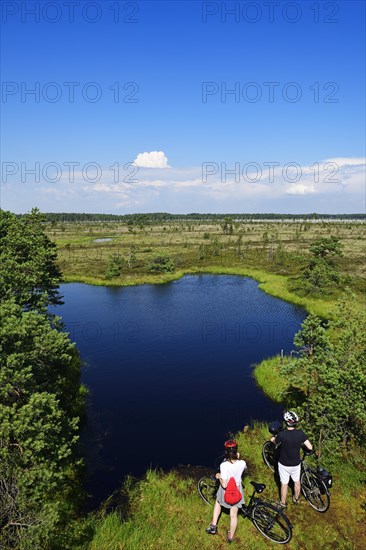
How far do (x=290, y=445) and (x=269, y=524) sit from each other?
265cm

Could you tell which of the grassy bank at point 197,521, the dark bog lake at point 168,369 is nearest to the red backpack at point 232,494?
the grassy bank at point 197,521

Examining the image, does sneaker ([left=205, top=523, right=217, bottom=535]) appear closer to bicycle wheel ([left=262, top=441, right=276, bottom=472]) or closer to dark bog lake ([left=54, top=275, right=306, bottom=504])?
bicycle wheel ([left=262, top=441, right=276, bottom=472])

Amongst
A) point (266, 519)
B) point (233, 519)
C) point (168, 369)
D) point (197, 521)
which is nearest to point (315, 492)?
point (266, 519)

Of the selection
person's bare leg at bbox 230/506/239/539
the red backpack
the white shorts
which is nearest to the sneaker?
person's bare leg at bbox 230/506/239/539

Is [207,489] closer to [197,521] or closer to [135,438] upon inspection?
[197,521]

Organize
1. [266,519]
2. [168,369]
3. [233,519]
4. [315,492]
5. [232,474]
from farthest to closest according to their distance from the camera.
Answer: [168,369], [315,492], [266,519], [233,519], [232,474]

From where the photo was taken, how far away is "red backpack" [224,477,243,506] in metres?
10.4

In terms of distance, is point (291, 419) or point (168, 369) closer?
point (291, 419)

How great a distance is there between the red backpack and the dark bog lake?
28.0 ft

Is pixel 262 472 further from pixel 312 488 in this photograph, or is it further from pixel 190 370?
pixel 190 370

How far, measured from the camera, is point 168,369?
101 ft

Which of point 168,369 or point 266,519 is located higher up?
point 266,519

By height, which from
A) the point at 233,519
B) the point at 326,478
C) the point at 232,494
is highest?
the point at 232,494

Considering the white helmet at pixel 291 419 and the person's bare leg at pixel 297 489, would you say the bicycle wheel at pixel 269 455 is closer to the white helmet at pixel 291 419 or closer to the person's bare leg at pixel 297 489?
the person's bare leg at pixel 297 489
